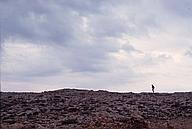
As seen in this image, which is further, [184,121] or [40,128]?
[184,121]

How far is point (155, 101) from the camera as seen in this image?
143ft

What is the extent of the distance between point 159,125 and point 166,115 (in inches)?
209

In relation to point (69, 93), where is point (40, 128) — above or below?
below

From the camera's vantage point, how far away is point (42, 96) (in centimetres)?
4497

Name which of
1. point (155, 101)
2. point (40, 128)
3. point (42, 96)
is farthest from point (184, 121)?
point (42, 96)

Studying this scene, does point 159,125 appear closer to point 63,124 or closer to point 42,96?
point 63,124

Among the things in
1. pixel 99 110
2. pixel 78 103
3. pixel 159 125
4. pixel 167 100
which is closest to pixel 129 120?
pixel 159 125

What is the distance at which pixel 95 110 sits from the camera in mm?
37781

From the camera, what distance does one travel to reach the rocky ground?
1289 inches

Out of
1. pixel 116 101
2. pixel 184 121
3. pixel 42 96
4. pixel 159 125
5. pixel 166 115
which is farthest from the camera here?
pixel 42 96

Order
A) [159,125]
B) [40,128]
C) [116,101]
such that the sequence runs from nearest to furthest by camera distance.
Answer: [40,128] → [159,125] → [116,101]

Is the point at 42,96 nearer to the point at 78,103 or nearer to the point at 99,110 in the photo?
the point at 78,103

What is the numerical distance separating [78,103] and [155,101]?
7.93 meters

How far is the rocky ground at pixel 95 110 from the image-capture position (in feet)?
107
